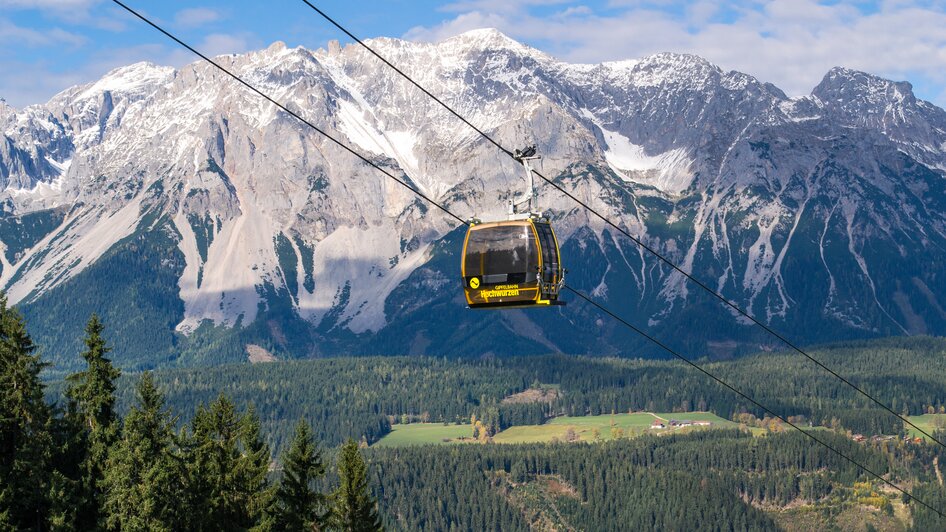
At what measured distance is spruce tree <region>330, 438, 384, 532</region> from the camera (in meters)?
89.4

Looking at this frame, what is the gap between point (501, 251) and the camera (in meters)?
73.8

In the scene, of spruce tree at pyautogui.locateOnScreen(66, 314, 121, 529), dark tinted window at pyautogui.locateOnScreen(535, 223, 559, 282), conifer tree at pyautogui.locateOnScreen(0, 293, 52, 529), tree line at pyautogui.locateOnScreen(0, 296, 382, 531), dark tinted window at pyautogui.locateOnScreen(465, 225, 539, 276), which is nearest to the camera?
tree line at pyautogui.locateOnScreen(0, 296, 382, 531)

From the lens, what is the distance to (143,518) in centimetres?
6919

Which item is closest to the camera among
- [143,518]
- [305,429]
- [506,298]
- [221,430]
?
[143,518]

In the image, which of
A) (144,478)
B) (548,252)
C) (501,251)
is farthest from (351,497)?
(548,252)

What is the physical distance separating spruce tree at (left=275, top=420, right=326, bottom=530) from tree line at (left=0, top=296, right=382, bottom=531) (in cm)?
6

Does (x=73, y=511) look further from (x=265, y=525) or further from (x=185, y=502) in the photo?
(x=265, y=525)

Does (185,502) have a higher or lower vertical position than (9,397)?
lower

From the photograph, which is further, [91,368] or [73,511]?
[91,368]

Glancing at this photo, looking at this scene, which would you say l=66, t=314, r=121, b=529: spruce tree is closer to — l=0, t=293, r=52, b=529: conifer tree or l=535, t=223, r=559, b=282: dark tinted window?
l=0, t=293, r=52, b=529: conifer tree

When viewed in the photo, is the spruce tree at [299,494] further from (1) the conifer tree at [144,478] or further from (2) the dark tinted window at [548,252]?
(2) the dark tinted window at [548,252]

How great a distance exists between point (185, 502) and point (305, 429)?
1566 cm

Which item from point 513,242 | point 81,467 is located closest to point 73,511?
point 81,467

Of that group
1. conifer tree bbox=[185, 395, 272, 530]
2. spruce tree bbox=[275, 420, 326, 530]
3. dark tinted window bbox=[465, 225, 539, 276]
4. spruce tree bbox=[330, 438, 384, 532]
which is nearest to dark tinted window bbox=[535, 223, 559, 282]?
dark tinted window bbox=[465, 225, 539, 276]
